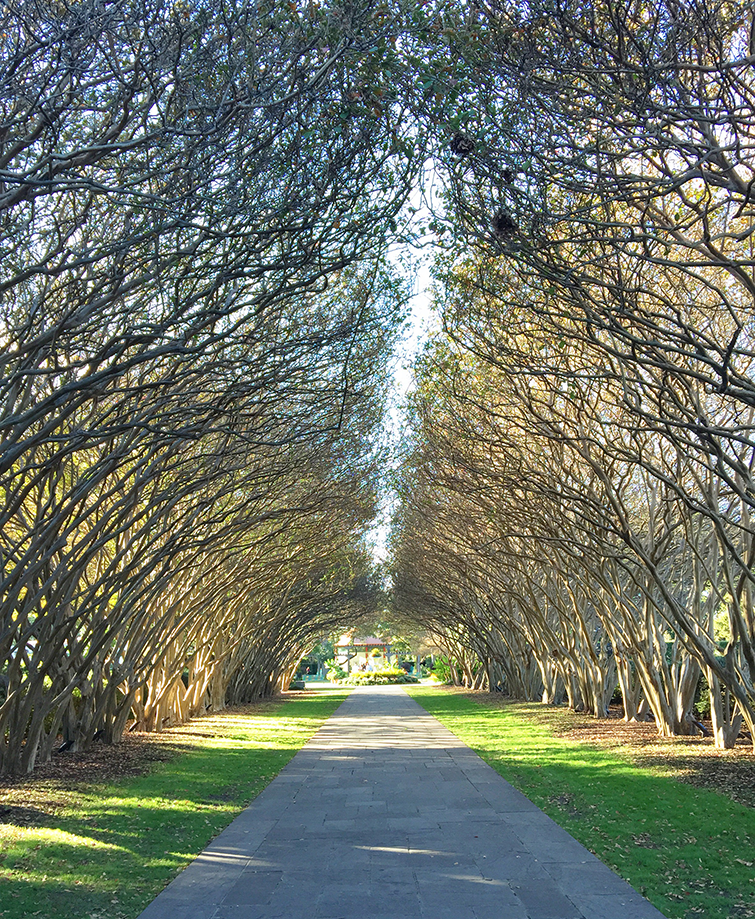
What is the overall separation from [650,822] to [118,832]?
551 cm

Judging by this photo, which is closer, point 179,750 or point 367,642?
point 179,750

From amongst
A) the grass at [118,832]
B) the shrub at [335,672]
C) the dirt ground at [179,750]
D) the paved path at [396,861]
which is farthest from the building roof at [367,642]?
the paved path at [396,861]

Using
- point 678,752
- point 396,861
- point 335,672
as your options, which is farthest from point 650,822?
point 335,672

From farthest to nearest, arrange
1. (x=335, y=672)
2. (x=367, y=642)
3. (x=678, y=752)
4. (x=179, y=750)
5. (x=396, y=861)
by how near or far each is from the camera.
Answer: (x=367, y=642) → (x=335, y=672) → (x=179, y=750) → (x=678, y=752) → (x=396, y=861)

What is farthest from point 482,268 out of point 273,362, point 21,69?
point 21,69

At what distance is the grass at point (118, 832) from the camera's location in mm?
6801

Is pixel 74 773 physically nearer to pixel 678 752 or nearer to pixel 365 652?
pixel 678 752

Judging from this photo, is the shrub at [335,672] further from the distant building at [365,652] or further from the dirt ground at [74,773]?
the dirt ground at [74,773]

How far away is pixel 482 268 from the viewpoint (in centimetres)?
1215

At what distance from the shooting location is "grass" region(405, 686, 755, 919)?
22.4ft

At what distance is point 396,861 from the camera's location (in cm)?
798

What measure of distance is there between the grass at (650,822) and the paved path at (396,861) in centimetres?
27

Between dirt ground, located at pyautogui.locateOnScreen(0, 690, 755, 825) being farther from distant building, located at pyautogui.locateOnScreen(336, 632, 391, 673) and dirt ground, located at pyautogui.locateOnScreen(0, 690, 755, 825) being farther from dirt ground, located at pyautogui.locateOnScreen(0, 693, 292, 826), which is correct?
distant building, located at pyautogui.locateOnScreen(336, 632, 391, 673)

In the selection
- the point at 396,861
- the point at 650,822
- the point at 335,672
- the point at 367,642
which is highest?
the point at 367,642
